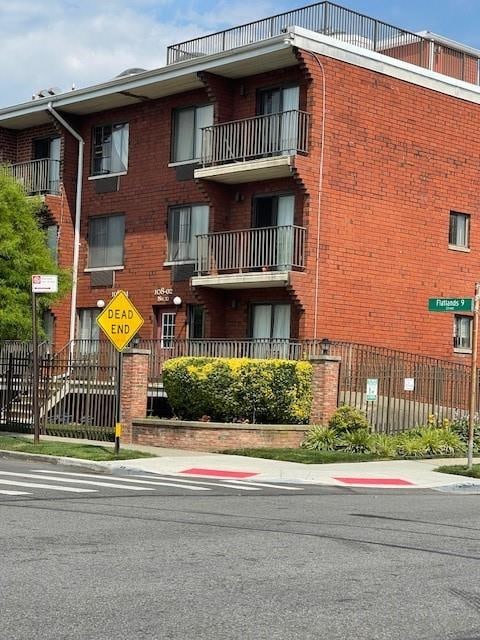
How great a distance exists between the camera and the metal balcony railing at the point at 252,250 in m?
26.9

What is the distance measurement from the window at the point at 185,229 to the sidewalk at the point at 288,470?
10072 millimetres

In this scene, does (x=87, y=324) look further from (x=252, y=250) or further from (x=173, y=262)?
(x=252, y=250)

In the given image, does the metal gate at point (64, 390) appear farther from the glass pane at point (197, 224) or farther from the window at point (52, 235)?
the window at point (52, 235)

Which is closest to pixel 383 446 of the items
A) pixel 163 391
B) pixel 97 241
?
pixel 163 391

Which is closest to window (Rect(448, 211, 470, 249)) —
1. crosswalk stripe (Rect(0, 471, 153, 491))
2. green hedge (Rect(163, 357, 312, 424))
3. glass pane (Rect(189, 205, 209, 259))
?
glass pane (Rect(189, 205, 209, 259))

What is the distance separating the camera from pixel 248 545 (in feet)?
32.0

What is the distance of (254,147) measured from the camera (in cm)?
2773

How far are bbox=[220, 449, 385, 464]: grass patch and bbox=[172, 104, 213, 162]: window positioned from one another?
37.2 feet

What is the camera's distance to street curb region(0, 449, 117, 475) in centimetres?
1853

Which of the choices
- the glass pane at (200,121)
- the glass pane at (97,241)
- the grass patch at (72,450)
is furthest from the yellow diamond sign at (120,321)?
the glass pane at (97,241)

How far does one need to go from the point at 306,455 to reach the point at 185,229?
11.4 metres

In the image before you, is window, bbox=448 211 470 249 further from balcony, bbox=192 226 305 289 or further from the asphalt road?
the asphalt road

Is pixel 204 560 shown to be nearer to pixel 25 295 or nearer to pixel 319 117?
pixel 25 295

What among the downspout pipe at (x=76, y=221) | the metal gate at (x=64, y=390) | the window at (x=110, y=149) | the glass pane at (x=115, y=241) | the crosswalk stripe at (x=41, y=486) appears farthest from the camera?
the downspout pipe at (x=76, y=221)
